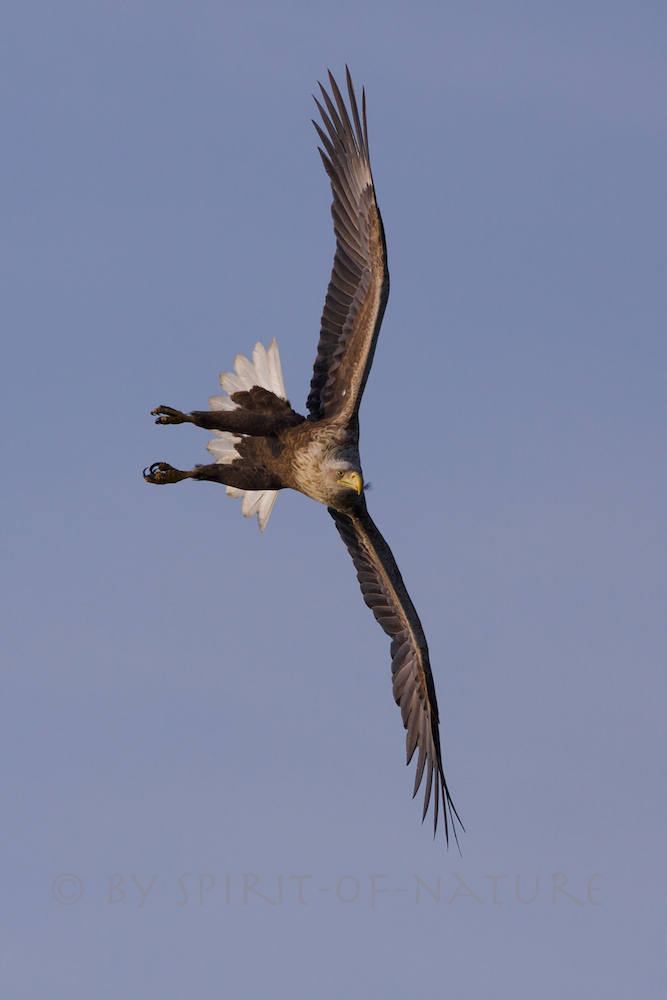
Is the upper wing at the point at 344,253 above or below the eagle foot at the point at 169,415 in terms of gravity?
above

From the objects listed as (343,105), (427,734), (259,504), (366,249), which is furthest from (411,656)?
(343,105)

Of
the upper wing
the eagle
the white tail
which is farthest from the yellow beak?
the white tail

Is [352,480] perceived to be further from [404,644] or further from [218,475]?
[404,644]

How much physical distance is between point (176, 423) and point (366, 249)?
2.00m

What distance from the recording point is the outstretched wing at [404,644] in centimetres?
1188

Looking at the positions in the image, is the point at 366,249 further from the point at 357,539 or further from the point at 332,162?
the point at 357,539

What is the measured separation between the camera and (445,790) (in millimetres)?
11875

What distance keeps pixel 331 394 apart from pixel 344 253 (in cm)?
111

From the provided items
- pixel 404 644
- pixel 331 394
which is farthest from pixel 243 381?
pixel 404 644

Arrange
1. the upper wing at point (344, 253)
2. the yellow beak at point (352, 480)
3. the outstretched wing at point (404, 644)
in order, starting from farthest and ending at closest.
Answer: the outstretched wing at point (404, 644)
the upper wing at point (344, 253)
the yellow beak at point (352, 480)

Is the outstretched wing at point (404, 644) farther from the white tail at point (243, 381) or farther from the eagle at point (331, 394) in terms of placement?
the white tail at point (243, 381)

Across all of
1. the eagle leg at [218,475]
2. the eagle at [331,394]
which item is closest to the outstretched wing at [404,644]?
the eagle at [331,394]

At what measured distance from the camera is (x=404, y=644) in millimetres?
12227

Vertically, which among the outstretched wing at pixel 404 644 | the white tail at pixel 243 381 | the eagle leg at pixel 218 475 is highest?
the white tail at pixel 243 381
